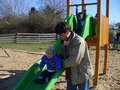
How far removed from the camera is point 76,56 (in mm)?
2352

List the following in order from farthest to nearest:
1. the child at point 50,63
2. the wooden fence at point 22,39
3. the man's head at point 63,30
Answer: the wooden fence at point 22,39 → the child at point 50,63 → the man's head at point 63,30

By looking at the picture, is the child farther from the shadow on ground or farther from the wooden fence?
the wooden fence

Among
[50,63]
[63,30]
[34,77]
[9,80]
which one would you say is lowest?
[9,80]

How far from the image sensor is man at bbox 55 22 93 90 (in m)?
2.36

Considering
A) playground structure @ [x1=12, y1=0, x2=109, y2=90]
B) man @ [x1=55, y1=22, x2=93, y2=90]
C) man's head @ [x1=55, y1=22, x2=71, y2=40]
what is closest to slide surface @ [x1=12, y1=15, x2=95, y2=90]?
playground structure @ [x1=12, y1=0, x2=109, y2=90]

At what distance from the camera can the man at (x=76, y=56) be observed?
236 cm

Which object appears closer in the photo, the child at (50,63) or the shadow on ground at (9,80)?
the child at (50,63)

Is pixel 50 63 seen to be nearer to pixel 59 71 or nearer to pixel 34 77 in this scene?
pixel 59 71

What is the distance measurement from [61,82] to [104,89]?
1212 millimetres

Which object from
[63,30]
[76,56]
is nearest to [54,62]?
[76,56]

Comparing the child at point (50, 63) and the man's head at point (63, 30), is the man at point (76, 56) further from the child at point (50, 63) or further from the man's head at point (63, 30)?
the child at point (50, 63)

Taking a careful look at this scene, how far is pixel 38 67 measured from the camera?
11.5 ft

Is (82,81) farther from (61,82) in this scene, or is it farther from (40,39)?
(40,39)

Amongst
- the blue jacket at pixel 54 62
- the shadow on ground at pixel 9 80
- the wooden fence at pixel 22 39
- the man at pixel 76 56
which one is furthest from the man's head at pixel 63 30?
the wooden fence at pixel 22 39
